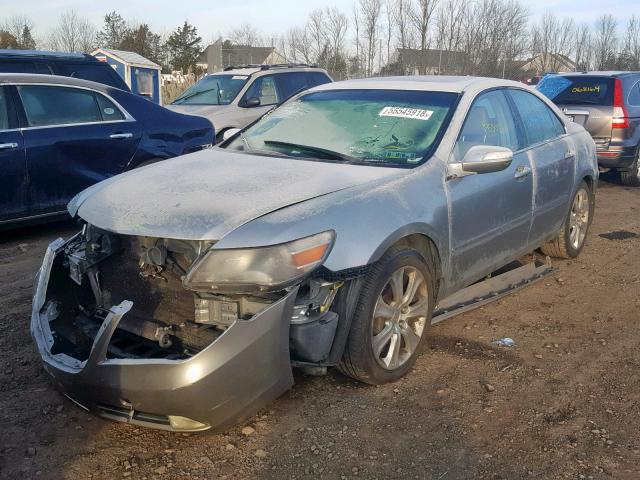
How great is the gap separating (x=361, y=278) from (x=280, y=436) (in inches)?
33.0

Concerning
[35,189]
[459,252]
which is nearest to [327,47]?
[35,189]

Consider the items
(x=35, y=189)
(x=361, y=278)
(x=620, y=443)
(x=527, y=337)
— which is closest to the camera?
(x=620, y=443)

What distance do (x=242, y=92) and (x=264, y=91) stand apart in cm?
49

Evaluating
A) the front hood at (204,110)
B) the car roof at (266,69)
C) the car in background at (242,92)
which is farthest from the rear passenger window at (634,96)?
the front hood at (204,110)

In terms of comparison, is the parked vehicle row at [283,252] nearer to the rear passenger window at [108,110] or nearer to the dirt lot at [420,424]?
the dirt lot at [420,424]

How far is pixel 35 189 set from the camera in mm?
6328

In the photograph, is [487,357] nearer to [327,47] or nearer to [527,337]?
[527,337]

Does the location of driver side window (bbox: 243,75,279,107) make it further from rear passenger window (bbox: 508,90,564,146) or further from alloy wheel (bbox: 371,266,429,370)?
alloy wheel (bbox: 371,266,429,370)

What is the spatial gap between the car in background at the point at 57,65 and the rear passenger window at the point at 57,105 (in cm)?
189

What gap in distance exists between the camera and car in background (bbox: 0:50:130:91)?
28.0 feet

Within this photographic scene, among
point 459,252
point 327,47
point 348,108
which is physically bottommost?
point 459,252

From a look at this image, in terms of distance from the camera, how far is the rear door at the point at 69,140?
251 inches

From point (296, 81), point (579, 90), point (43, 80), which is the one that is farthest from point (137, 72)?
point (43, 80)

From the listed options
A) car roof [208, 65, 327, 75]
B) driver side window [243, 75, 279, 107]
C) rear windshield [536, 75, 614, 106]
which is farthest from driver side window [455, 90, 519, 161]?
car roof [208, 65, 327, 75]
